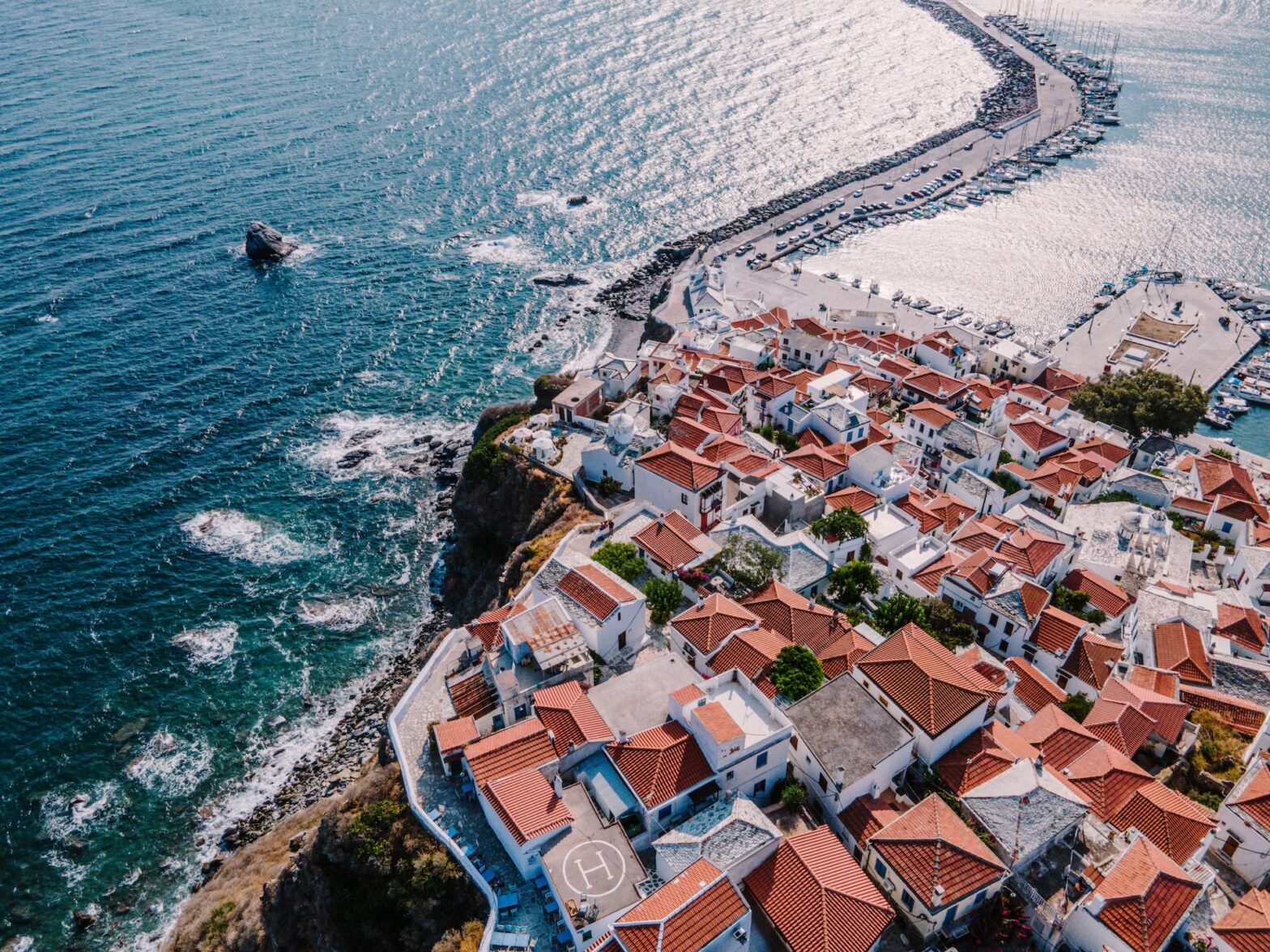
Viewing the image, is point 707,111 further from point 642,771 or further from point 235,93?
point 642,771

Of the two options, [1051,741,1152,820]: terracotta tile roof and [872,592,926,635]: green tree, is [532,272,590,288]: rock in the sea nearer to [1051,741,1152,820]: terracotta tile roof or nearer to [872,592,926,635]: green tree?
[872,592,926,635]: green tree

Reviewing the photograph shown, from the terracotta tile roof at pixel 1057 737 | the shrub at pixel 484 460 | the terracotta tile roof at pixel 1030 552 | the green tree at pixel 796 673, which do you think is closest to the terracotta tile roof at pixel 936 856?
the green tree at pixel 796 673

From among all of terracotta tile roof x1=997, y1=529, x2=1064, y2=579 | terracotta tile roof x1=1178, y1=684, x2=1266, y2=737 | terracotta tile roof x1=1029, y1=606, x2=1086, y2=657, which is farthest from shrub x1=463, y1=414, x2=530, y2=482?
terracotta tile roof x1=1178, y1=684, x2=1266, y2=737

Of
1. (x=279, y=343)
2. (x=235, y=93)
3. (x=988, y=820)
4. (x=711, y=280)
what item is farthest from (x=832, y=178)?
(x=988, y=820)

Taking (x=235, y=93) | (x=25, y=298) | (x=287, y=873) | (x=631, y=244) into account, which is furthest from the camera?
(x=235, y=93)

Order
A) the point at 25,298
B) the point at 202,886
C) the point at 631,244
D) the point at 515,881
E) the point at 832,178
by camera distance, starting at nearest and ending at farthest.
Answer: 1. the point at 515,881
2. the point at 202,886
3. the point at 25,298
4. the point at 631,244
5. the point at 832,178

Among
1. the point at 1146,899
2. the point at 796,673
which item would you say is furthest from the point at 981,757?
the point at 796,673
